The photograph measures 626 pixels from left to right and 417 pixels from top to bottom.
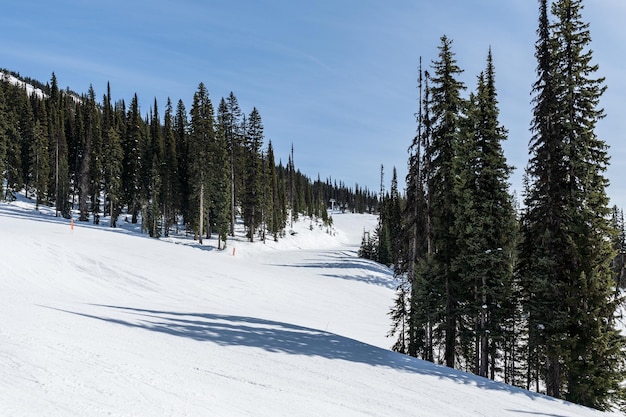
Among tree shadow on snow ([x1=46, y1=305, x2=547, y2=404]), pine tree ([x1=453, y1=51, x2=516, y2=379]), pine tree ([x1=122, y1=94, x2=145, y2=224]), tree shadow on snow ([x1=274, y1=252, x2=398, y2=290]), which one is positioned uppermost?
pine tree ([x1=122, y1=94, x2=145, y2=224])

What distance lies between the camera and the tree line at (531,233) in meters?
16.3

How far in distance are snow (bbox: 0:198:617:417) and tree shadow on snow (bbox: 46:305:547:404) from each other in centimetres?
7

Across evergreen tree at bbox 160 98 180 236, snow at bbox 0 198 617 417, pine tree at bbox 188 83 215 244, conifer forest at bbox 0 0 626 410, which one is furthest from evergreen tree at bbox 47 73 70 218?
conifer forest at bbox 0 0 626 410

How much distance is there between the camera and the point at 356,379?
34.9ft

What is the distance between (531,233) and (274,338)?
522 inches

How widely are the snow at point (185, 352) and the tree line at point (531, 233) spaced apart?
4.55 metres

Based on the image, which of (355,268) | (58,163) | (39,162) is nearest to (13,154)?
(39,162)

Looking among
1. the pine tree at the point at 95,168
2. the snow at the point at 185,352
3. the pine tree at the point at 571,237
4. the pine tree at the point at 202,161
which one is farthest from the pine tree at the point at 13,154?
the pine tree at the point at 571,237

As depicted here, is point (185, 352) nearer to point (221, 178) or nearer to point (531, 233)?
point (531, 233)

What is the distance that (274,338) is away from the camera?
561 inches

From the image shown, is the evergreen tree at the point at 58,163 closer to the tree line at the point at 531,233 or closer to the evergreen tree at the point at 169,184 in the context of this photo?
the evergreen tree at the point at 169,184

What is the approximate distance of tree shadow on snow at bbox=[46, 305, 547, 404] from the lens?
12.7m

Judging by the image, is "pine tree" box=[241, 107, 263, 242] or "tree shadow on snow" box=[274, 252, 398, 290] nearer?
"tree shadow on snow" box=[274, 252, 398, 290]

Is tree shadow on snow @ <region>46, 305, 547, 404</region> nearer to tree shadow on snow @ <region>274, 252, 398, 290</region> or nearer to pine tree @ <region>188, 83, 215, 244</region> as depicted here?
tree shadow on snow @ <region>274, 252, 398, 290</region>
